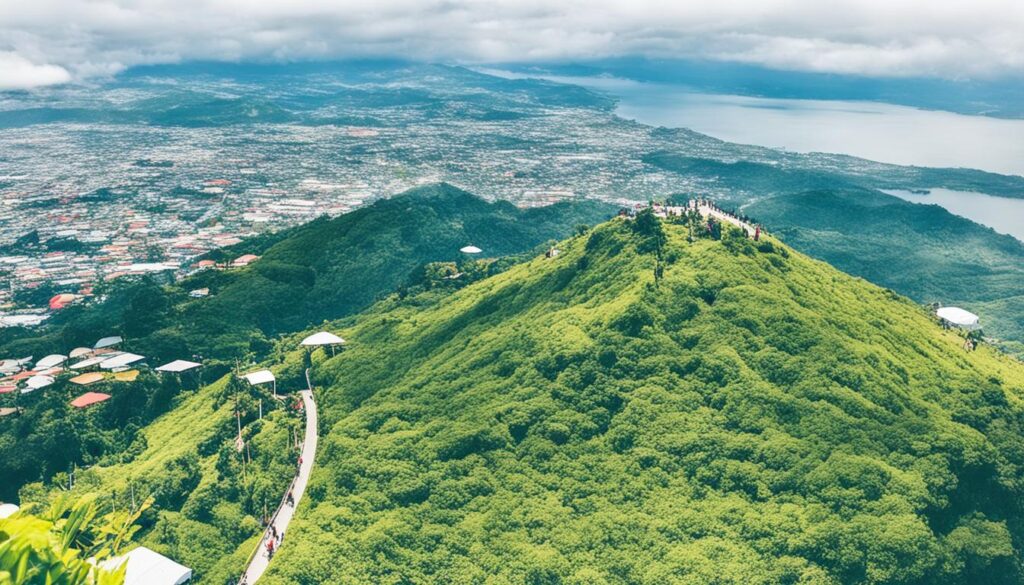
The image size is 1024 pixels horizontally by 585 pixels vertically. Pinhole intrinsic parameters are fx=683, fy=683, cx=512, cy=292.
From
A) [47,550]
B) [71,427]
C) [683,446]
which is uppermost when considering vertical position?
[47,550]

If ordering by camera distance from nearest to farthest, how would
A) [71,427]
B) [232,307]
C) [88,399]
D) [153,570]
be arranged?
[153,570] < [71,427] < [88,399] < [232,307]

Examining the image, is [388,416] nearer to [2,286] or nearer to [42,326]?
[42,326]

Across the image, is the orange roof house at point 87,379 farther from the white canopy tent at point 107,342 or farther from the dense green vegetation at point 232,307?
the white canopy tent at point 107,342

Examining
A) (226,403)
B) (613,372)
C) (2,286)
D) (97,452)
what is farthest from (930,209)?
(2,286)

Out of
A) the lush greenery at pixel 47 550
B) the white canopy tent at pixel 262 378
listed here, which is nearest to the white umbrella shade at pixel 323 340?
the white canopy tent at pixel 262 378

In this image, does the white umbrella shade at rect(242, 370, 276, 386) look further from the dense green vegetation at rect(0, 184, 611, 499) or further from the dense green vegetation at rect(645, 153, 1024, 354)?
the dense green vegetation at rect(645, 153, 1024, 354)

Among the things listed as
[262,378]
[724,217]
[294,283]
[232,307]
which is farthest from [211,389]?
[724,217]

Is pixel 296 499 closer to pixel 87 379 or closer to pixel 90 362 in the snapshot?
pixel 87 379
